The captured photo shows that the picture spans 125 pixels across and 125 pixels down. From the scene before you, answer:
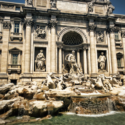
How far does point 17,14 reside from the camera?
19.0 meters

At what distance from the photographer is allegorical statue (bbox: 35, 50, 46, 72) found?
17.8 metres

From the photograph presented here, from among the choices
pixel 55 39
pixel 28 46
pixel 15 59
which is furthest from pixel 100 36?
pixel 15 59

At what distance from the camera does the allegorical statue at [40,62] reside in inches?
701

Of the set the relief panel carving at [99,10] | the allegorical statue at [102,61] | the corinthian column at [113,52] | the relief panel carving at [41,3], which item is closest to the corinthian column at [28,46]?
the relief panel carving at [41,3]

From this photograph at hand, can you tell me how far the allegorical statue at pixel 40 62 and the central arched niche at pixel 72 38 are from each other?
4.77m

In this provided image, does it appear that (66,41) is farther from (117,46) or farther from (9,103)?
(9,103)

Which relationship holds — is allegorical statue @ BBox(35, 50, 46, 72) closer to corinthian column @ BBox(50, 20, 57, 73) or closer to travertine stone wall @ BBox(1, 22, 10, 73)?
corinthian column @ BBox(50, 20, 57, 73)

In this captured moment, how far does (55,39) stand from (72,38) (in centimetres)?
365

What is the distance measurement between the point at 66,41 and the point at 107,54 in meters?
6.80

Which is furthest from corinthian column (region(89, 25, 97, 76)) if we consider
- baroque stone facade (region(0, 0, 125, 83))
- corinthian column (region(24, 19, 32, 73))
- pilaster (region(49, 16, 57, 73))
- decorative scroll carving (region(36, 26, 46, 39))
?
corinthian column (region(24, 19, 32, 73))

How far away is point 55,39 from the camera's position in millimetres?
18594

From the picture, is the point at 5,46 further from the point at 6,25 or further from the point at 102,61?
the point at 102,61

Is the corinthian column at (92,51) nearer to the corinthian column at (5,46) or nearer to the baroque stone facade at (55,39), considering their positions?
the baroque stone facade at (55,39)

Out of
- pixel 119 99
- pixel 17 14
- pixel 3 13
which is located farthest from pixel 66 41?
pixel 119 99
